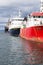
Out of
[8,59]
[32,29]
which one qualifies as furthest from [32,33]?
[8,59]

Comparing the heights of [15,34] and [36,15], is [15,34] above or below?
below

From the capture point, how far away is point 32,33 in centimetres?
5494

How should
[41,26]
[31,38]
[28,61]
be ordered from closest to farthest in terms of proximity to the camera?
[28,61]
[41,26]
[31,38]

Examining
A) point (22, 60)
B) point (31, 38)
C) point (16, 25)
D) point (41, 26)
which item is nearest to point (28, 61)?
point (22, 60)

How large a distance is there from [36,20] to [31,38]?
12.9 feet

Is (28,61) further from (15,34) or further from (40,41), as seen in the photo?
(15,34)

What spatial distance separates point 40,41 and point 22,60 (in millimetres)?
21972

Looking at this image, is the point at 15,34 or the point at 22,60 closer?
the point at 22,60

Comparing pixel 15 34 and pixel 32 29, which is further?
pixel 15 34

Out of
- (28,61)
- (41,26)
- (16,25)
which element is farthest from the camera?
(16,25)

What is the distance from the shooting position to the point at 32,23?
184 ft

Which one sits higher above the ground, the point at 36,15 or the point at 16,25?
the point at 36,15

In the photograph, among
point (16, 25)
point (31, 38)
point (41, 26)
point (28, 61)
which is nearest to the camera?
point (28, 61)

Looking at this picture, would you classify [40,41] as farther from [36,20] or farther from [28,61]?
[28,61]
